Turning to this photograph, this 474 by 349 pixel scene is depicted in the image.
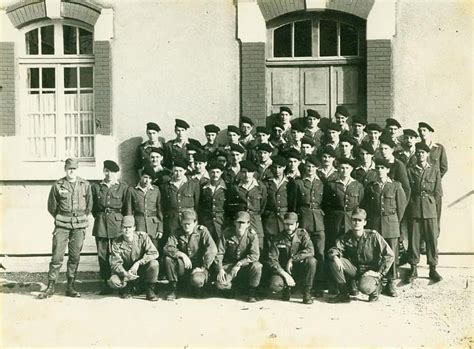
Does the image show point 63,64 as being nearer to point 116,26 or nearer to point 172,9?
point 116,26

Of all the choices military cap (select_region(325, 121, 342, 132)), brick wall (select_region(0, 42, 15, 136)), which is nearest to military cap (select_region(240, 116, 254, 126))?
military cap (select_region(325, 121, 342, 132))

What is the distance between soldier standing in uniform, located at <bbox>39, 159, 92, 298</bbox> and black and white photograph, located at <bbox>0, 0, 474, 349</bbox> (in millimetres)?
25

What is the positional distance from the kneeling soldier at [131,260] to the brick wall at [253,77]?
280 cm

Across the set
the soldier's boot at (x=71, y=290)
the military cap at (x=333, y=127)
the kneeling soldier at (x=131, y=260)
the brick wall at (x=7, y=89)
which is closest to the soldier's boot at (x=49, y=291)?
the soldier's boot at (x=71, y=290)

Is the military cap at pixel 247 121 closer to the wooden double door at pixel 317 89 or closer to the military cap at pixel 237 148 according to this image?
the wooden double door at pixel 317 89

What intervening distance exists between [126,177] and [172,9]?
2667 millimetres

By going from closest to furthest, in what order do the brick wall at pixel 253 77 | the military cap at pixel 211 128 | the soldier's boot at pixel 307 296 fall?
the soldier's boot at pixel 307 296 < the military cap at pixel 211 128 < the brick wall at pixel 253 77

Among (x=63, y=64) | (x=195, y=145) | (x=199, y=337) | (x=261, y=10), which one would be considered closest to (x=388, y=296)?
(x=199, y=337)

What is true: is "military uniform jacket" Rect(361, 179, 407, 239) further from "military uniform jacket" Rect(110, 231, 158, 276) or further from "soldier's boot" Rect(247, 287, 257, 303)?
"military uniform jacket" Rect(110, 231, 158, 276)

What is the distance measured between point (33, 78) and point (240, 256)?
4.69 m

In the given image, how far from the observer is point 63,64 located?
32.4 ft

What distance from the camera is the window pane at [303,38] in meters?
9.71

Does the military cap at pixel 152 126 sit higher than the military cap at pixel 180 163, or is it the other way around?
the military cap at pixel 152 126

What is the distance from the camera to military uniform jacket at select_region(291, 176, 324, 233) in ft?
26.0
